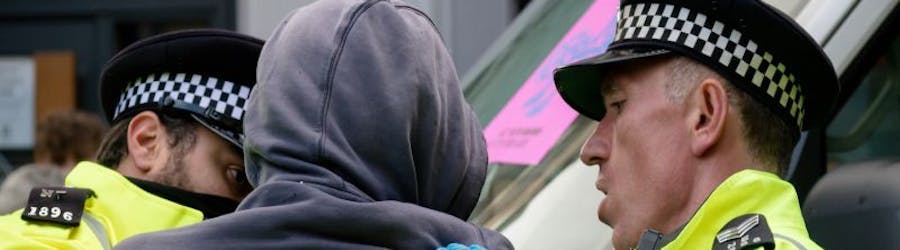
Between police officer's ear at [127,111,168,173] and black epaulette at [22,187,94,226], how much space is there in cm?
13

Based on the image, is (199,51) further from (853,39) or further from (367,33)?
(853,39)

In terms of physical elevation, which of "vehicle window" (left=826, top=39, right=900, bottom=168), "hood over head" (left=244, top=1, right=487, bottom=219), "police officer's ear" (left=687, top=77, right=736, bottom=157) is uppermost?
"police officer's ear" (left=687, top=77, right=736, bottom=157)

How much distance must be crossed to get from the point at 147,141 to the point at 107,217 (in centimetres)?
16

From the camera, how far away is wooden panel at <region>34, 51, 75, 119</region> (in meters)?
8.14

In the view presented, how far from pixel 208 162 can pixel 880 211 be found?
1.10 meters

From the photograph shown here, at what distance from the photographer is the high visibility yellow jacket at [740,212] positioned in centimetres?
224

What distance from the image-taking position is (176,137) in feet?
9.37

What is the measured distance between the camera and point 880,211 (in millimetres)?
2889

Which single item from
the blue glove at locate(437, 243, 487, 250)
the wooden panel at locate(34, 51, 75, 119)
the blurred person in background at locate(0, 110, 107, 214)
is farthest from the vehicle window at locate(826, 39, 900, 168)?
the wooden panel at locate(34, 51, 75, 119)

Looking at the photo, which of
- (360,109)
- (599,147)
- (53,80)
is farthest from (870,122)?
(53,80)

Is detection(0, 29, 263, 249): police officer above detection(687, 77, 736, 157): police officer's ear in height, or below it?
below

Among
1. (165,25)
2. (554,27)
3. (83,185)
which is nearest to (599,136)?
(83,185)

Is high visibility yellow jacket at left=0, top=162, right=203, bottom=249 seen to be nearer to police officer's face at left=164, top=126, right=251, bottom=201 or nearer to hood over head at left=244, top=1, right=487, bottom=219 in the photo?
police officer's face at left=164, top=126, right=251, bottom=201

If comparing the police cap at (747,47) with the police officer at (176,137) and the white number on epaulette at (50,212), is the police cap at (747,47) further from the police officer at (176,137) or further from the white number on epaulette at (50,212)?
the white number on epaulette at (50,212)
